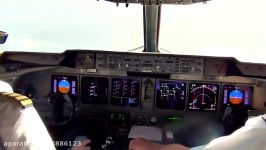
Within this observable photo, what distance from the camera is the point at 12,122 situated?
121 cm

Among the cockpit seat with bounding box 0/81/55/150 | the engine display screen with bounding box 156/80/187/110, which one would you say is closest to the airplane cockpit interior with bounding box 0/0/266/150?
the engine display screen with bounding box 156/80/187/110

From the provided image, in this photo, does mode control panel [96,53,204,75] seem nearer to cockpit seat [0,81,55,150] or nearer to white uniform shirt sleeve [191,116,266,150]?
cockpit seat [0,81,55,150]

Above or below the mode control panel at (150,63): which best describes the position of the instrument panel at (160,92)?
below

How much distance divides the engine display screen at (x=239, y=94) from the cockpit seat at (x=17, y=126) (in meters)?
3.72

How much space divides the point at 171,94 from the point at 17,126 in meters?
3.64

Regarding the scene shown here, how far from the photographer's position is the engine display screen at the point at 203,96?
4.73 metres

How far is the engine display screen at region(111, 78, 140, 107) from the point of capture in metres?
4.79

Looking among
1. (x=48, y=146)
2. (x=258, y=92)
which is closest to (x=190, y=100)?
(x=258, y=92)

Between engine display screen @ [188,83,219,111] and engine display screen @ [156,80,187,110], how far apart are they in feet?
0.31

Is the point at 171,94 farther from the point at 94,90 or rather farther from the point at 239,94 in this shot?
the point at 94,90

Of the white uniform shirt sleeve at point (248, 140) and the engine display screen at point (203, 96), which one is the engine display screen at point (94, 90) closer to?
the engine display screen at point (203, 96)

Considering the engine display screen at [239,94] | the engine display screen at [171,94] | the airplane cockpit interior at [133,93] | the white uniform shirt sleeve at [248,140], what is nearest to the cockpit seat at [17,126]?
the white uniform shirt sleeve at [248,140]

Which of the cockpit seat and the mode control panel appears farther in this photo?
the mode control panel

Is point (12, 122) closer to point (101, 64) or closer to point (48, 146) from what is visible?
point (48, 146)
